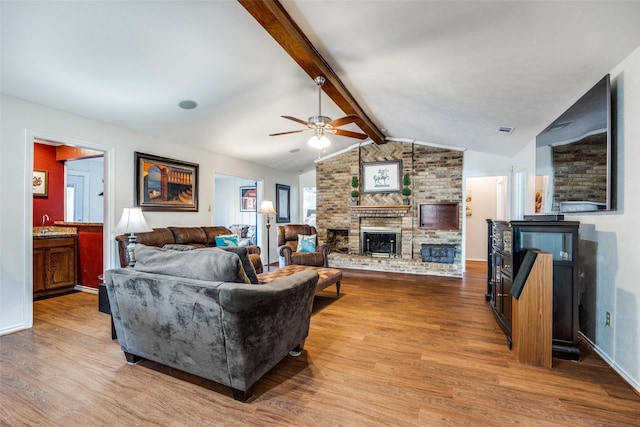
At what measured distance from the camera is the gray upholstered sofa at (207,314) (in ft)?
5.80

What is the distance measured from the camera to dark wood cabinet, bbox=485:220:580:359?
2.41 m

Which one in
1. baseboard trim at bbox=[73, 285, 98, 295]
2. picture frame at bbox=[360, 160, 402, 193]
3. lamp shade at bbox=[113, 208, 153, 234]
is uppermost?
picture frame at bbox=[360, 160, 402, 193]

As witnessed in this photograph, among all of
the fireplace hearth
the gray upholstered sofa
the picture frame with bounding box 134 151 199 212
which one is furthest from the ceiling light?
the fireplace hearth

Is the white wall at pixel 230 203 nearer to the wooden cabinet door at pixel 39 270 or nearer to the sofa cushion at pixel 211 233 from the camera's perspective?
the sofa cushion at pixel 211 233

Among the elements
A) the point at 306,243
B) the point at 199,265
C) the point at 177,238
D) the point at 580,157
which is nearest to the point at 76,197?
the point at 177,238

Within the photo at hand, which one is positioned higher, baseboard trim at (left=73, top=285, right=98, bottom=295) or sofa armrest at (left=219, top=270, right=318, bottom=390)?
sofa armrest at (left=219, top=270, right=318, bottom=390)

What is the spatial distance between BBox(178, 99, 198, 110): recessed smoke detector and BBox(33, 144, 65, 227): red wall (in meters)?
3.14

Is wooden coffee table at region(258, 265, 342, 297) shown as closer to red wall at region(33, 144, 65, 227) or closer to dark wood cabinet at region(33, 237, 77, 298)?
dark wood cabinet at region(33, 237, 77, 298)

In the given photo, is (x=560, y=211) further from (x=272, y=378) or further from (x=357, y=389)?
(x=272, y=378)

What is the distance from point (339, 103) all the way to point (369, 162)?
313cm

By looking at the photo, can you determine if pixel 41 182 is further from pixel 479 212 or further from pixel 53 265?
→ pixel 479 212

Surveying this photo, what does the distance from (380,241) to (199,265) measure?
5.47 meters

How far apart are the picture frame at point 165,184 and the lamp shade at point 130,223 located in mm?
1218

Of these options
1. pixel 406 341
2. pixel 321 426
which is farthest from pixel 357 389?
pixel 406 341
